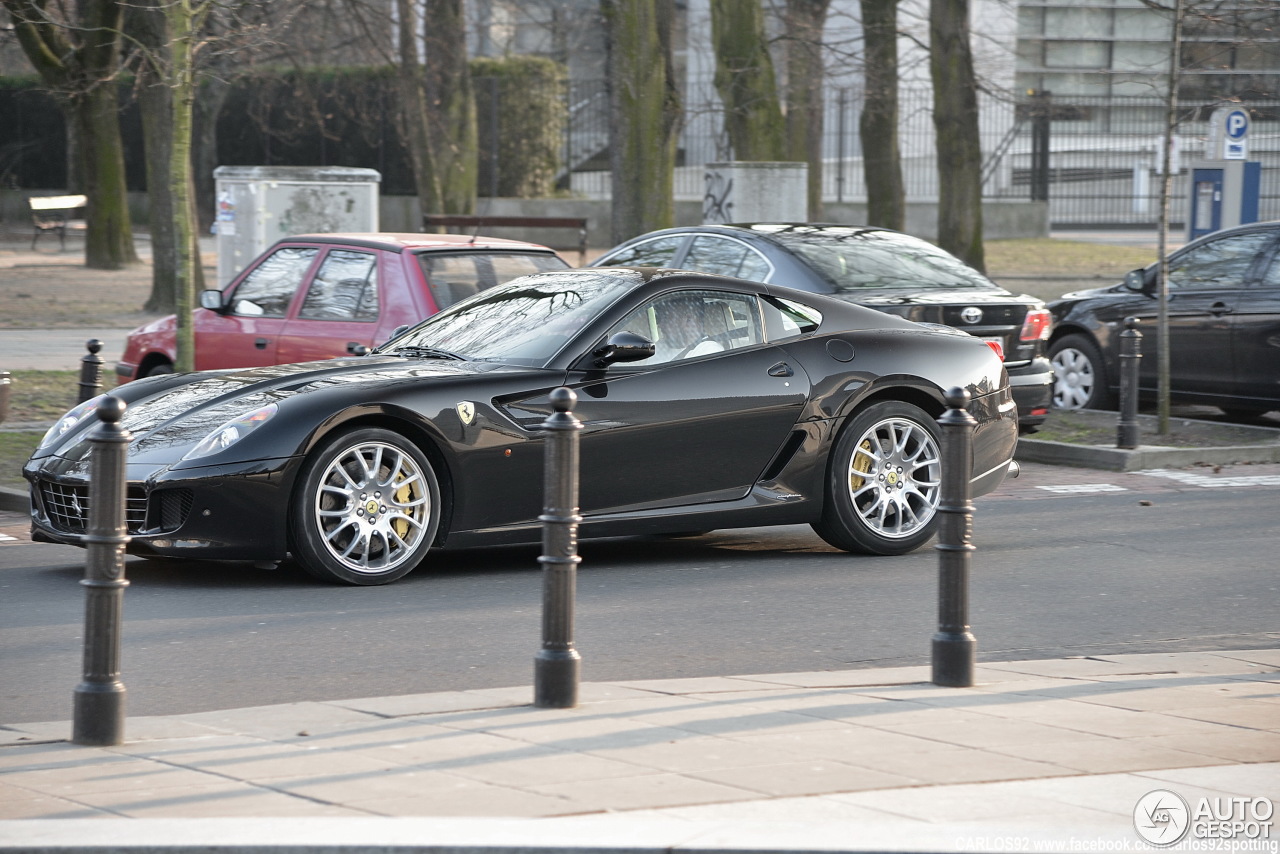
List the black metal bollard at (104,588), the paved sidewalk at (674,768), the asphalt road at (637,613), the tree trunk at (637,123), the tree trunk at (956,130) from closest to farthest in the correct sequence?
the paved sidewalk at (674,768), the black metal bollard at (104,588), the asphalt road at (637,613), the tree trunk at (637,123), the tree trunk at (956,130)

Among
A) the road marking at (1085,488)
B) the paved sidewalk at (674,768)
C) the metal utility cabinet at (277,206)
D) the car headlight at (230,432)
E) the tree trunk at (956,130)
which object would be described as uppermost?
the tree trunk at (956,130)

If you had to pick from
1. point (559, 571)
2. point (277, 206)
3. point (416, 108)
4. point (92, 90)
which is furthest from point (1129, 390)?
point (416, 108)

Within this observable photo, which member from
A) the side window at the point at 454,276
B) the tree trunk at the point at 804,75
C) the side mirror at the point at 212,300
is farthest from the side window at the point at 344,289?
the tree trunk at the point at 804,75

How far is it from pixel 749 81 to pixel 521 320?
15547 mm

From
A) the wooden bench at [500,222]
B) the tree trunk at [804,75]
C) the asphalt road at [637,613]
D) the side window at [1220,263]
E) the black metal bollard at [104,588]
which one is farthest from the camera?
the tree trunk at [804,75]

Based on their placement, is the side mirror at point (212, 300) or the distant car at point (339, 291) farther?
the side mirror at point (212, 300)

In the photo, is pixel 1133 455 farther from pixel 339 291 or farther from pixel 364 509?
pixel 364 509

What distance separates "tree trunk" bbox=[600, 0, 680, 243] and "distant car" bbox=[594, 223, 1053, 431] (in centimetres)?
621

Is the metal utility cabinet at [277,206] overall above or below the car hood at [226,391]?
above

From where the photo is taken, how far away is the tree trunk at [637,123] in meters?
18.7

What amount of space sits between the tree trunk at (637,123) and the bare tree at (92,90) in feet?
18.5

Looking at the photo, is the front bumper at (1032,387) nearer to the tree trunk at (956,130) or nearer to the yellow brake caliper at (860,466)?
the yellow brake caliper at (860,466)

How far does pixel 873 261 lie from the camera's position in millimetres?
11969

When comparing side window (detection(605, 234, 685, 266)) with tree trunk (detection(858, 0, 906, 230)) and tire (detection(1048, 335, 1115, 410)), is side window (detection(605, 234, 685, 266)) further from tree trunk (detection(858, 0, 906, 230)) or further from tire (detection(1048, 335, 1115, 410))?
tree trunk (detection(858, 0, 906, 230))
